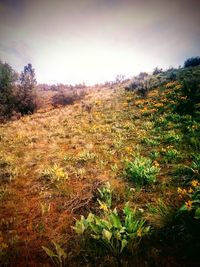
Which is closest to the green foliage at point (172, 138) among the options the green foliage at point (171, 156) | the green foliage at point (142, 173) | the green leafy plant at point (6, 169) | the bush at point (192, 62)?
the green foliage at point (171, 156)

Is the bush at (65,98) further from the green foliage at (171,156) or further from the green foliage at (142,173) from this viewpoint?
the green foliage at (142,173)

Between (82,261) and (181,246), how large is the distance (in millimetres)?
1642

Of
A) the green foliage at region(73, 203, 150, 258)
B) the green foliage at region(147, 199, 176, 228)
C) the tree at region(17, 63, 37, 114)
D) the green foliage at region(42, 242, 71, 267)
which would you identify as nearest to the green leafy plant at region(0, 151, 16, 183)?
A: the green foliage at region(42, 242, 71, 267)

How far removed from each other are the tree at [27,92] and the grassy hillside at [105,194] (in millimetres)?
7630

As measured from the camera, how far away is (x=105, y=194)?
4.75 m

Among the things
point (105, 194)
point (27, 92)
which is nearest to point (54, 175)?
point (105, 194)

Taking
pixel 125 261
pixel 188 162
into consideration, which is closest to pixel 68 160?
pixel 188 162

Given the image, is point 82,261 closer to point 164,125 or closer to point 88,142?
point 88,142

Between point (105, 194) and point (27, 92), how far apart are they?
56.4ft

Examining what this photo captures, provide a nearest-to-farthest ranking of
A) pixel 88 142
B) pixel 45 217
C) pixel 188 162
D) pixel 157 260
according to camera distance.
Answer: pixel 157 260, pixel 45 217, pixel 188 162, pixel 88 142

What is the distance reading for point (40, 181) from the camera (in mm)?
6105

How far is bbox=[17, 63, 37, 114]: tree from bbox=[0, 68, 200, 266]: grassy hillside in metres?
7.63

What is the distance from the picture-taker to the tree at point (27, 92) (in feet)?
61.1

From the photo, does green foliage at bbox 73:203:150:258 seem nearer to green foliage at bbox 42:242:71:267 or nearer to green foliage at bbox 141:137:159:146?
green foliage at bbox 42:242:71:267
